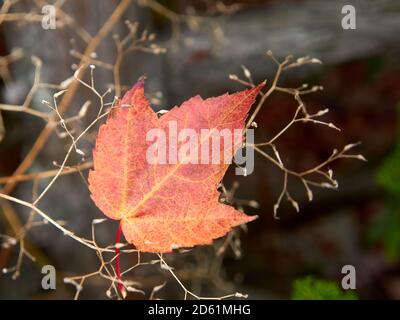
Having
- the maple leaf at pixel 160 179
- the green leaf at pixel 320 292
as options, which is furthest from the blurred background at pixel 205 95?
the maple leaf at pixel 160 179

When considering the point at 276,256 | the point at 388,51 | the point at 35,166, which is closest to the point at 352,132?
the point at 276,256

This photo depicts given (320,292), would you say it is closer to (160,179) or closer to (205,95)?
(160,179)

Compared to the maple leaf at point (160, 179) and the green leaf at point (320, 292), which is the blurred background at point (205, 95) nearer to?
the green leaf at point (320, 292)

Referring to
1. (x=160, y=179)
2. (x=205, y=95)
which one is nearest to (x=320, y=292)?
(x=160, y=179)

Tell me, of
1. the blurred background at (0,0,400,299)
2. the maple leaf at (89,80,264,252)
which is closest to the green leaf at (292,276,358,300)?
the blurred background at (0,0,400,299)

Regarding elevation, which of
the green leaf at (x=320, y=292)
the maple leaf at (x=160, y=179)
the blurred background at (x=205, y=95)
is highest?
the blurred background at (x=205, y=95)

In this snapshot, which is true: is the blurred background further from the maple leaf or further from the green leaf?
the maple leaf

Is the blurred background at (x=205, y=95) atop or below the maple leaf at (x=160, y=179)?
atop
